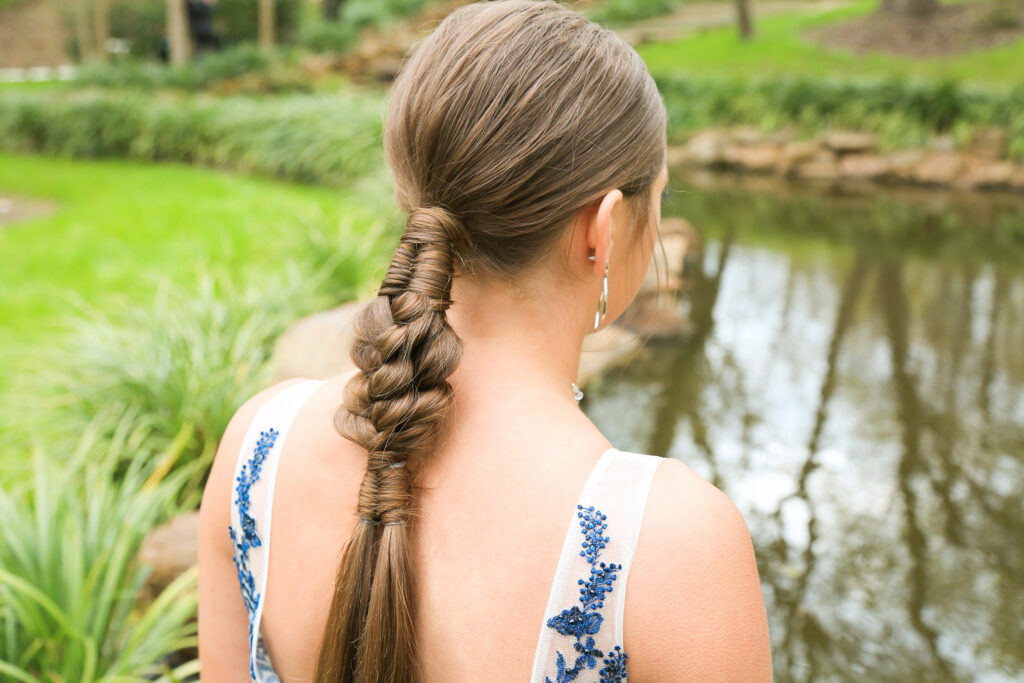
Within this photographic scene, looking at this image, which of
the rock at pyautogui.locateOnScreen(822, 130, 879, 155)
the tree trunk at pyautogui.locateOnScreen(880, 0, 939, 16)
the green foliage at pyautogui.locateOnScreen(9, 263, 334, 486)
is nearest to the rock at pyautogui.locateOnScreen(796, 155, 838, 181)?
the rock at pyautogui.locateOnScreen(822, 130, 879, 155)

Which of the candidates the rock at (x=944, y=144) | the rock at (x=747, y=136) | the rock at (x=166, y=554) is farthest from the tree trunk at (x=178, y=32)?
the rock at (x=166, y=554)

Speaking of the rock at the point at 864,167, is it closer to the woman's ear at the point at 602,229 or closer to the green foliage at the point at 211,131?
the green foliage at the point at 211,131

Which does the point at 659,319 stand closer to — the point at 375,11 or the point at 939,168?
the point at 939,168

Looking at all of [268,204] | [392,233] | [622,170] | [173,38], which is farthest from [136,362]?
[173,38]

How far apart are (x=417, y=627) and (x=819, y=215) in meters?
8.64

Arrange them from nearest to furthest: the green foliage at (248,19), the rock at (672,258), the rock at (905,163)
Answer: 1. the rock at (672,258)
2. the rock at (905,163)
3. the green foliage at (248,19)

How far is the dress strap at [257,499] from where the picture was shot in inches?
45.9

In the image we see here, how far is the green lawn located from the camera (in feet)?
17.2

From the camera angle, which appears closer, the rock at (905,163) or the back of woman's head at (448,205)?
the back of woman's head at (448,205)

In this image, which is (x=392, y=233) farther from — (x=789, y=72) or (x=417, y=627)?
(x=789, y=72)

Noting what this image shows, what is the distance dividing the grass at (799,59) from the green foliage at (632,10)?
102 inches

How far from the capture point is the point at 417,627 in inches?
40.7

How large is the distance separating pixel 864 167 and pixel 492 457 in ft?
35.9

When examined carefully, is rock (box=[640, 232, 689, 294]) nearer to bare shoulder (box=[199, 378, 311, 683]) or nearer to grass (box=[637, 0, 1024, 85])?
bare shoulder (box=[199, 378, 311, 683])
